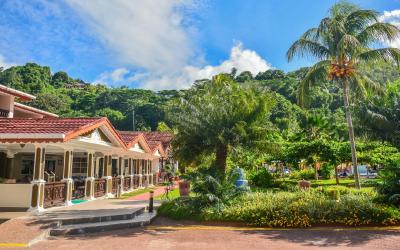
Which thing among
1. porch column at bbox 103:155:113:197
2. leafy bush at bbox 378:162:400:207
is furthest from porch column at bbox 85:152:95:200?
leafy bush at bbox 378:162:400:207

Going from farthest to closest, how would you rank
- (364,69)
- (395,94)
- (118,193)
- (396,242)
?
(118,193) → (364,69) → (395,94) → (396,242)

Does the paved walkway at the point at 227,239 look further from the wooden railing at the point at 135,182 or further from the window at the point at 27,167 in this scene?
the wooden railing at the point at 135,182

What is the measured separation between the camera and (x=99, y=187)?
1938cm

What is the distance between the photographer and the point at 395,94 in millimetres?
15578

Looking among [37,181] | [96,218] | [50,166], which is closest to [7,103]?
[50,166]

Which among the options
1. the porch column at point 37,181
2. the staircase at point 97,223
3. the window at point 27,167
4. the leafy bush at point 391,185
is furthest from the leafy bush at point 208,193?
the window at point 27,167

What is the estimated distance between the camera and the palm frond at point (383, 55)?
54.6 ft

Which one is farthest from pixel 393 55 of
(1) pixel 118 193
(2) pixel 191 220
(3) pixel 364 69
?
(1) pixel 118 193

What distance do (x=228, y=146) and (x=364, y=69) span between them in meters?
8.82

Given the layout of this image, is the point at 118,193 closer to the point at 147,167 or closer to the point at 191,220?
the point at 191,220

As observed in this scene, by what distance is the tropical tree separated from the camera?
1425 centimetres

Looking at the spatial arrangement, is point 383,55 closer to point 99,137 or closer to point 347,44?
point 347,44

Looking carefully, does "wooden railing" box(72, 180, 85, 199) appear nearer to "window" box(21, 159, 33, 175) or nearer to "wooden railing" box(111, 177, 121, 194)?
"window" box(21, 159, 33, 175)

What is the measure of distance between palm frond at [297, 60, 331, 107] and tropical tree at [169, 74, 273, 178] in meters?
4.08
